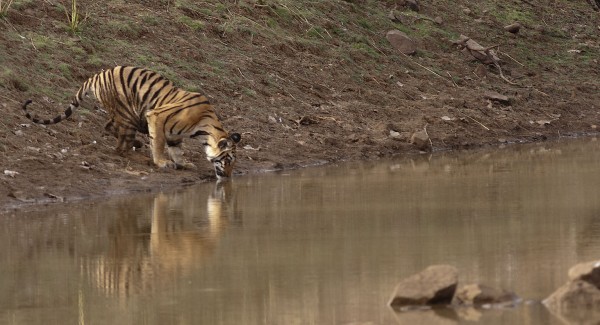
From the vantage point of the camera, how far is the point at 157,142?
594 inches

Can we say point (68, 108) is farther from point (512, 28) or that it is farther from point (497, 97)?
point (512, 28)

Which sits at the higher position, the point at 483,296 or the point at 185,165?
the point at 185,165

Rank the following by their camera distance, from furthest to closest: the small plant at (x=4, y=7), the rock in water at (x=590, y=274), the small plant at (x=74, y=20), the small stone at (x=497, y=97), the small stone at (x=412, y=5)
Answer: the small stone at (x=412, y=5)
the small stone at (x=497, y=97)
the small plant at (x=74, y=20)
the small plant at (x=4, y=7)
the rock in water at (x=590, y=274)

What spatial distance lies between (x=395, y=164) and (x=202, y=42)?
4707 millimetres

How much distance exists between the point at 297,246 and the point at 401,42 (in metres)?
13.5

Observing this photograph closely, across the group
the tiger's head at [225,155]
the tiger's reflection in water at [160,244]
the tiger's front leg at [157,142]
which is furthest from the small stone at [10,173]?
the tiger's head at [225,155]

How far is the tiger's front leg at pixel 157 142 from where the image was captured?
49.5 ft

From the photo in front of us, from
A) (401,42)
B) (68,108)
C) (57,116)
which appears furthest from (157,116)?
(401,42)

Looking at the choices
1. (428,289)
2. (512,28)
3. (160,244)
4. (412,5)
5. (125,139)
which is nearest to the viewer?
(428,289)

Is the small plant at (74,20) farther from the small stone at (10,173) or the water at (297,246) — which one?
the small stone at (10,173)

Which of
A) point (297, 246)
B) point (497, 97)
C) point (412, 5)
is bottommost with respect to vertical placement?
point (297, 246)

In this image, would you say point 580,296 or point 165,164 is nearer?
point 580,296

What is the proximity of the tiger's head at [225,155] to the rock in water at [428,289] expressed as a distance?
24.0 ft

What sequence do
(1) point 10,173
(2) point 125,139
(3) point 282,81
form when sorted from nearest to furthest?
(1) point 10,173
(2) point 125,139
(3) point 282,81
